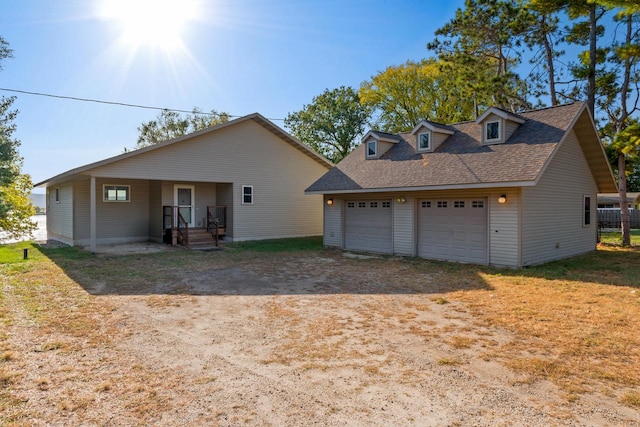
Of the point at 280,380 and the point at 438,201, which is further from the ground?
the point at 438,201

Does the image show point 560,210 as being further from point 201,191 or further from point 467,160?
point 201,191

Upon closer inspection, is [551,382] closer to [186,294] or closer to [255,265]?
[186,294]

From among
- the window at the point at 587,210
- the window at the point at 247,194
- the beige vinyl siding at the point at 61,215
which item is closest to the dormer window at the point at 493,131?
the window at the point at 587,210

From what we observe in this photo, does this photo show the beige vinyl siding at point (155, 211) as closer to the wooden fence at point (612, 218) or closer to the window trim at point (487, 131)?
the window trim at point (487, 131)

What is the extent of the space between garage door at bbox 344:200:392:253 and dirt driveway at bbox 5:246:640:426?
5925 mm

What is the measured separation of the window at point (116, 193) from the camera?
51.1 ft

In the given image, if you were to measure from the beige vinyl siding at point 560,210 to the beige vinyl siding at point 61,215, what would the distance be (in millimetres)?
16443

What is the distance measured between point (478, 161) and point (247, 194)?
958 cm

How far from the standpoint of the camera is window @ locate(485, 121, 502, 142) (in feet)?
38.8

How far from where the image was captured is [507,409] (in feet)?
10.5

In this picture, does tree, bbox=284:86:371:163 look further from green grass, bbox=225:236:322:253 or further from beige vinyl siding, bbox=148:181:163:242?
beige vinyl siding, bbox=148:181:163:242

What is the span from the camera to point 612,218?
90.5ft

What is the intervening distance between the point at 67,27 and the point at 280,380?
577 inches

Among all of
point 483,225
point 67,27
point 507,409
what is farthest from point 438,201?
point 67,27
